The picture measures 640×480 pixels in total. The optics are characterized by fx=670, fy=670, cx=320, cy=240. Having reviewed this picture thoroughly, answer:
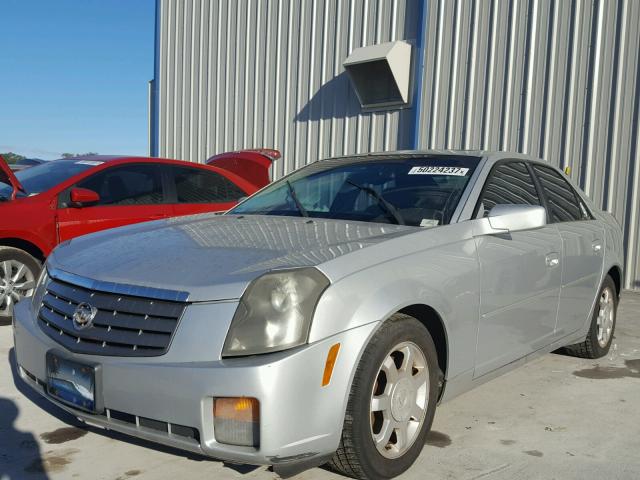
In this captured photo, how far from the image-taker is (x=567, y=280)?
4059 millimetres

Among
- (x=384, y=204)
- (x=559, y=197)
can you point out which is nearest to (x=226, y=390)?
(x=384, y=204)

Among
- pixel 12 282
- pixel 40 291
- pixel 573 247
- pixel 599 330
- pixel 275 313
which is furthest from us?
pixel 12 282

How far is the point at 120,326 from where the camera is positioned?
2529 millimetres

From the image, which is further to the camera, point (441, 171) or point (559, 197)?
point (559, 197)

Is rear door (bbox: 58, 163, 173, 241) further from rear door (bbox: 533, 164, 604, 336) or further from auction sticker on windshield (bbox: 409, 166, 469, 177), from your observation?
rear door (bbox: 533, 164, 604, 336)

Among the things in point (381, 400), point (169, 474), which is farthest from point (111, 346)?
point (381, 400)

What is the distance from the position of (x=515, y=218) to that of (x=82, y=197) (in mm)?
3593

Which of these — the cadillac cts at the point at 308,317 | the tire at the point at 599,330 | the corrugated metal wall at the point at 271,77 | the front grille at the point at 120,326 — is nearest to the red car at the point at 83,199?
the cadillac cts at the point at 308,317

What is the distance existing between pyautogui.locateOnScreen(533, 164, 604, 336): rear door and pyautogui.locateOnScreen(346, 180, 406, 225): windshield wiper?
1.22 metres

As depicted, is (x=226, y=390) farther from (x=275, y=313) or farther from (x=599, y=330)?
(x=599, y=330)

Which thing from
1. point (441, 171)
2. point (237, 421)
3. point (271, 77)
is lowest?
point (237, 421)

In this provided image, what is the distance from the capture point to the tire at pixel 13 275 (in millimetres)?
5398

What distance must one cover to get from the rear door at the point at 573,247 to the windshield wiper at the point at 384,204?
1.22 m

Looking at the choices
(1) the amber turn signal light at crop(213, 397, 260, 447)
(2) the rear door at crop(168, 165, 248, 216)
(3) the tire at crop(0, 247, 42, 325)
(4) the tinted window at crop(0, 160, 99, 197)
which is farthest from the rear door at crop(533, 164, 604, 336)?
(3) the tire at crop(0, 247, 42, 325)
